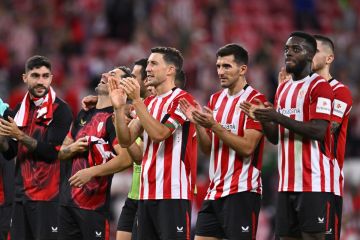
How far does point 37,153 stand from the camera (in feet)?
33.5

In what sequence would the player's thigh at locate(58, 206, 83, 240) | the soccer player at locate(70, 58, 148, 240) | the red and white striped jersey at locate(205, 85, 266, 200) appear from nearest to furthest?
1. the red and white striped jersey at locate(205, 85, 266, 200)
2. the soccer player at locate(70, 58, 148, 240)
3. the player's thigh at locate(58, 206, 83, 240)

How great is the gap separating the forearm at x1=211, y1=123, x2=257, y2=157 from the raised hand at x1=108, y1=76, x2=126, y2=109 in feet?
2.88

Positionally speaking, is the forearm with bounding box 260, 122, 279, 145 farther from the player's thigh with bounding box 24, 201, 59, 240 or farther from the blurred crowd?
the blurred crowd

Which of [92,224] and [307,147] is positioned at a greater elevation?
[307,147]

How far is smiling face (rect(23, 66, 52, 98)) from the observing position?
34.3ft

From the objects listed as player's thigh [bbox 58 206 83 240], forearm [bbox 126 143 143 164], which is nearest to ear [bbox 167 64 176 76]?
forearm [bbox 126 143 143 164]

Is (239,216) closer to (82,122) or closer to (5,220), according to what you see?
(82,122)

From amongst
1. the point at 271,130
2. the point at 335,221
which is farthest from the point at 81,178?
the point at 335,221

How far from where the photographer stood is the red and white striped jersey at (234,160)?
9258mm

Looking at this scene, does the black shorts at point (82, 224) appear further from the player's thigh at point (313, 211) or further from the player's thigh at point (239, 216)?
the player's thigh at point (313, 211)

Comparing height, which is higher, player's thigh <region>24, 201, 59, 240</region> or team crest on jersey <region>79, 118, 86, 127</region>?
team crest on jersey <region>79, 118, 86, 127</region>

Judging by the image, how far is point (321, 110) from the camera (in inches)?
347

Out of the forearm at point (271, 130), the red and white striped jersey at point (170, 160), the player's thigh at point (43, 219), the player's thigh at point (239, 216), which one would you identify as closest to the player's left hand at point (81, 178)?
the red and white striped jersey at point (170, 160)

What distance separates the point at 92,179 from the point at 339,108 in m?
2.50
